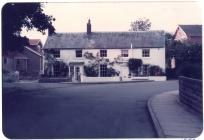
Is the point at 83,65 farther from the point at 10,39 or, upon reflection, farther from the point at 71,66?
the point at 10,39

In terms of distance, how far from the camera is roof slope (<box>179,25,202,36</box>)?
3556 mm

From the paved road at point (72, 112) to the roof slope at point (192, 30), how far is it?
47 centimetres

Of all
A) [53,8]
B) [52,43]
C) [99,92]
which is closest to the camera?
[53,8]

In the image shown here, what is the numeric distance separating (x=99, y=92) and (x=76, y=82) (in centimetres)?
33

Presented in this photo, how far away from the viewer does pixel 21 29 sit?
3.79m

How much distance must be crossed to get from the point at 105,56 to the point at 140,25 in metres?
0.41

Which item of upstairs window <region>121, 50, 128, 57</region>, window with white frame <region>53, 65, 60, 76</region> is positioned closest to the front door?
window with white frame <region>53, 65, 60, 76</region>

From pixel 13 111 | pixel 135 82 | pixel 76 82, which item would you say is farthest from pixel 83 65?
pixel 13 111

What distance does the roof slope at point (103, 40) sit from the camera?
3801 millimetres

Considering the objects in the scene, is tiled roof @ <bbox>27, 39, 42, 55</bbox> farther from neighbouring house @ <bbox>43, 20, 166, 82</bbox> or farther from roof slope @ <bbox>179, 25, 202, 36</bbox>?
roof slope @ <bbox>179, 25, 202, 36</bbox>

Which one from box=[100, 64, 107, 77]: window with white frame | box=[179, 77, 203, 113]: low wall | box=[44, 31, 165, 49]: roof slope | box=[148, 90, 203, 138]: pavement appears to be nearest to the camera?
box=[148, 90, 203, 138]: pavement

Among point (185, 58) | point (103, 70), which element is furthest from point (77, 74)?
point (185, 58)

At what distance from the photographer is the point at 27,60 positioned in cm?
373

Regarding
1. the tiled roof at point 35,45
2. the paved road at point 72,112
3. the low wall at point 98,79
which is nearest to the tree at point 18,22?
the tiled roof at point 35,45
